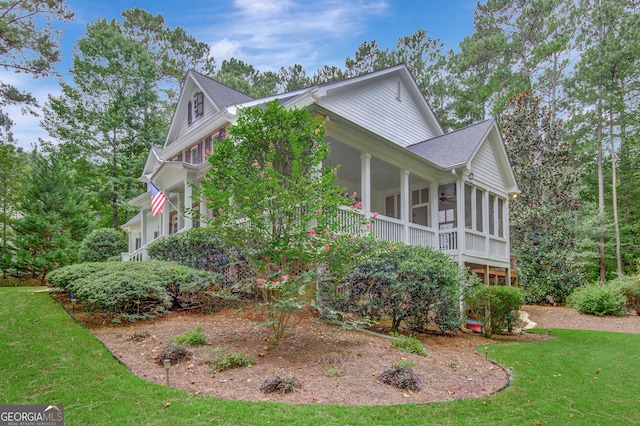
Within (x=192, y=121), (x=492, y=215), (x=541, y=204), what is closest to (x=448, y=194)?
(x=492, y=215)

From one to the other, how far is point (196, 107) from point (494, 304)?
13723mm

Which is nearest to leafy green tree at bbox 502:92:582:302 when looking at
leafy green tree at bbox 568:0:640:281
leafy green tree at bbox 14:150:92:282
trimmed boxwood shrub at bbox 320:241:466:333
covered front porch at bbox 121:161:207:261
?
leafy green tree at bbox 568:0:640:281

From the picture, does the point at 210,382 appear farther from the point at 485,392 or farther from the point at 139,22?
the point at 139,22

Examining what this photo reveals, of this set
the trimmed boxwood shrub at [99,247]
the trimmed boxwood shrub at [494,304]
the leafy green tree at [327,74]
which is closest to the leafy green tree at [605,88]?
the trimmed boxwood shrub at [494,304]

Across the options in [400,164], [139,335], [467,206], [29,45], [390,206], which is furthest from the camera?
[390,206]

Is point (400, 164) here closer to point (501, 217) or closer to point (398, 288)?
point (398, 288)

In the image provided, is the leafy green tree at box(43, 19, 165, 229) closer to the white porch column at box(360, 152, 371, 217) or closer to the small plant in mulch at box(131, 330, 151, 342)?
the white porch column at box(360, 152, 371, 217)

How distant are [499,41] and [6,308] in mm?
27094

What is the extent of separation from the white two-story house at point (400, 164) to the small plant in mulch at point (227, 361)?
6.04 metres

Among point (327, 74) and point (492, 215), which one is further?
point (327, 74)

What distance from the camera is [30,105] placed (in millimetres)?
12164

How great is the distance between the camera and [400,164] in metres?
11.8

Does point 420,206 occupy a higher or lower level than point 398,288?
higher

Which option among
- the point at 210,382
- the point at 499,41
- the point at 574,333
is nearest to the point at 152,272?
the point at 210,382
